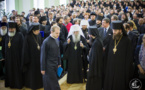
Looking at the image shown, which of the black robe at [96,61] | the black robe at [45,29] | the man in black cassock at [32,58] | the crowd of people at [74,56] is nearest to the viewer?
the crowd of people at [74,56]

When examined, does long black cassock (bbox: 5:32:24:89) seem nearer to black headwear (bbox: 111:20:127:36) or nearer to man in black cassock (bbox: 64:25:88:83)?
man in black cassock (bbox: 64:25:88:83)

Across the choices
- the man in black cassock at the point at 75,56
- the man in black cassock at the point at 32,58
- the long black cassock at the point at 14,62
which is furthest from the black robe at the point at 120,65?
the long black cassock at the point at 14,62

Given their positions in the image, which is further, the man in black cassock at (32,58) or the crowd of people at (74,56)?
the man in black cassock at (32,58)

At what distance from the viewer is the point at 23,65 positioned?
5.37 meters

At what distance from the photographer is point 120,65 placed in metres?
4.43

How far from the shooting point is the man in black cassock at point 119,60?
14.2 feet

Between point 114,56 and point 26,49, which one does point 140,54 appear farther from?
point 26,49

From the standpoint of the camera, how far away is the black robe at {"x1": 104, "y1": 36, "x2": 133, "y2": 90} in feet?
14.2

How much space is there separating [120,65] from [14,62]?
3478 mm

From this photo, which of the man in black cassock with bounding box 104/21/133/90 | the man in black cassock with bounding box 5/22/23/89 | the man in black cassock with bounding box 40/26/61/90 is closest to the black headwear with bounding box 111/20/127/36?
the man in black cassock with bounding box 104/21/133/90

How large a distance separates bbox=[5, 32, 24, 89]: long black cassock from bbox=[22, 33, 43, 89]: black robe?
30cm

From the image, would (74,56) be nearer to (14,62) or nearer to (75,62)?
(75,62)

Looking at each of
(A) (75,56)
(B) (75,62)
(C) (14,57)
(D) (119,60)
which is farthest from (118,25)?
(C) (14,57)

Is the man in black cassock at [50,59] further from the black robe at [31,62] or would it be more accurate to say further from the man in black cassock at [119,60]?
the man in black cassock at [119,60]
